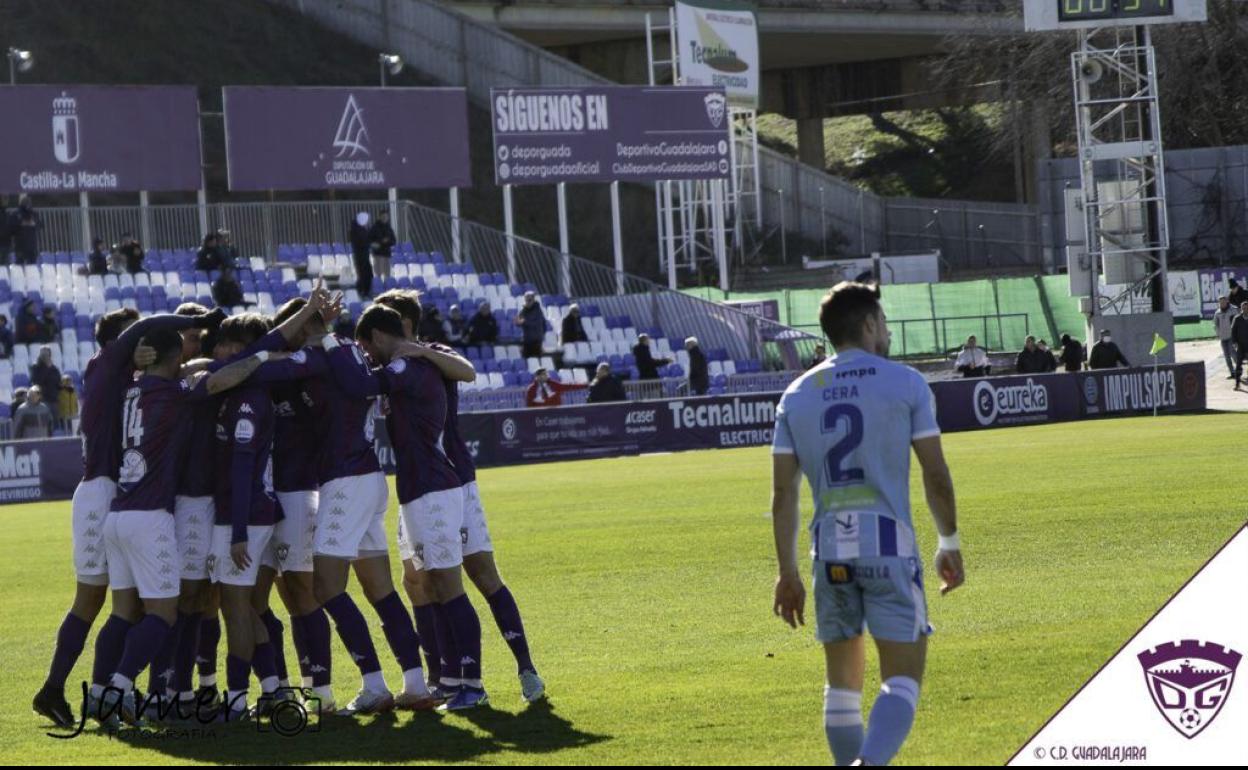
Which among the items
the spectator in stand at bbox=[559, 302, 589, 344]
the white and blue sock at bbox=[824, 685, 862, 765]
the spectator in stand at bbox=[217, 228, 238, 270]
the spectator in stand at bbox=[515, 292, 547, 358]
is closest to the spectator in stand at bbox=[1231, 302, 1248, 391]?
the spectator in stand at bbox=[559, 302, 589, 344]

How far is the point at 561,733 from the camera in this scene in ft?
28.9

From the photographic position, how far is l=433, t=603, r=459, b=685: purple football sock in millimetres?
9844

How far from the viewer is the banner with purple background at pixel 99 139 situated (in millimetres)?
38438

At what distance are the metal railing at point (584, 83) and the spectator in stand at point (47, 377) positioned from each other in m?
24.1

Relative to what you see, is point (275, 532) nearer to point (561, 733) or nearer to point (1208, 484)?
point (561, 733)

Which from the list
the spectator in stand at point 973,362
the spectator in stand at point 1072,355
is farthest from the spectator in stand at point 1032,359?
the spectator in stand at point 973,362

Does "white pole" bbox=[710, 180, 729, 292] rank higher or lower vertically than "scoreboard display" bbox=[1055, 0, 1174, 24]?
lower

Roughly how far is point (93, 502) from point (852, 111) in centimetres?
6526

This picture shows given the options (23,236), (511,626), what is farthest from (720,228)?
(511,626)

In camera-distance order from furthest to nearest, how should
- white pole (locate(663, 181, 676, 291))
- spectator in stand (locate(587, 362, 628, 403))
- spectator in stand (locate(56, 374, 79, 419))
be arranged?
white pole (locate(663, 181, 676, 291)) → spectator in stand (locate(587, 362, 628, 403)) → spectator in stand (locate(56, 374, 79, 419))

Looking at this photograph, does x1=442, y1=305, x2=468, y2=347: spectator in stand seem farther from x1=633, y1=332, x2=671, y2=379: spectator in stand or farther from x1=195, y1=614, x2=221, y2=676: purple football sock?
x1=195, y1=614, x2=221, y2=676: purple football sock

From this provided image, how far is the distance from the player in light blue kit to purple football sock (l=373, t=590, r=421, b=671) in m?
3.27

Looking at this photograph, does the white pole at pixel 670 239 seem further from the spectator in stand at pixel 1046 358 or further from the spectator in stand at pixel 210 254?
the spectator in stand at pixel 210 254

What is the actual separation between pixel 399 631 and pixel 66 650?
1.74m
